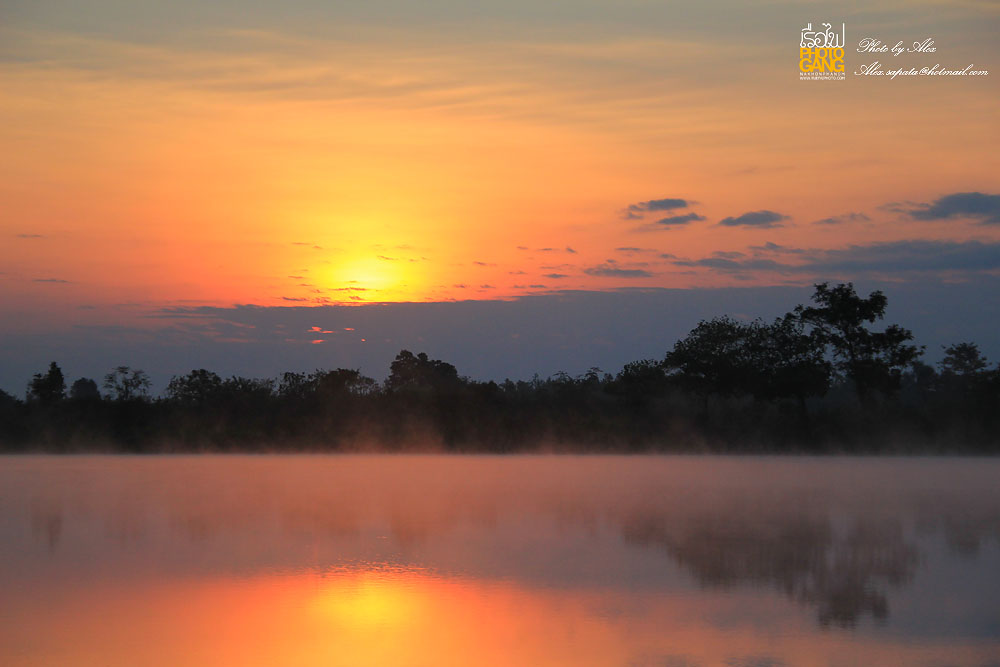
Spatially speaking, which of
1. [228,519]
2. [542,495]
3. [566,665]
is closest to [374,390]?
[542,495]

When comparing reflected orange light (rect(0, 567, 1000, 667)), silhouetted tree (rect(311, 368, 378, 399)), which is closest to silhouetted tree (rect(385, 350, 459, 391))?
silhouetted tree (rect(311, 368, 378, 399))

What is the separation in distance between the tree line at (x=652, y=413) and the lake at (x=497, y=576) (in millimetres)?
20870

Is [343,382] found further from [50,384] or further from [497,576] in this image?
[497,576]

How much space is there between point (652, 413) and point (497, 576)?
34237mm

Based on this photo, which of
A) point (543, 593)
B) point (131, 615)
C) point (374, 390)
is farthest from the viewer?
point (374, 390)

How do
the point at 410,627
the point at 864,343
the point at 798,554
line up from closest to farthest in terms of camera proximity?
the point at 410,627 < the point at 798,554 < the point at 864,343

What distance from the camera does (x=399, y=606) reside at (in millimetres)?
9195

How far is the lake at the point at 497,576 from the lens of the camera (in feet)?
25.1

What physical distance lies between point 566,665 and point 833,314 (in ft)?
127

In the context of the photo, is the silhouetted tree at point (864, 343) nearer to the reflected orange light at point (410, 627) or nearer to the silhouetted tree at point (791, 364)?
the silhouetted tree at point (791, 364)

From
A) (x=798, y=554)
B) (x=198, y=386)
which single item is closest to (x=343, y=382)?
(x=198, y=386)

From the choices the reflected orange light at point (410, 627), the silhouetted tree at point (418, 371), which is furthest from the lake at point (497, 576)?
the silhouetted tree at point (418, 371)

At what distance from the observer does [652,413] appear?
4459 centimetres

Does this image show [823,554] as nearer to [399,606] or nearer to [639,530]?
[639,530]
